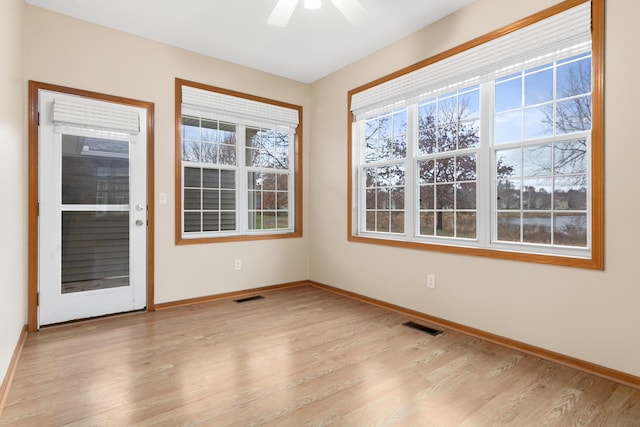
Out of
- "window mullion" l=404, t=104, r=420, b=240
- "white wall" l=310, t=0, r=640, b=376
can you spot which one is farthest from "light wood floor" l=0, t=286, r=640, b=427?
"window mullion" l=404, t=104, r=420, b=240

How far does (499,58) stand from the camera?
2.76 meters

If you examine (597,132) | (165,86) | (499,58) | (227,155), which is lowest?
(597,132)

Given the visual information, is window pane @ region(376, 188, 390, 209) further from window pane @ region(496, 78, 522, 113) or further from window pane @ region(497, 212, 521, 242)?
window pane @ region(496, 78, 522, 113)

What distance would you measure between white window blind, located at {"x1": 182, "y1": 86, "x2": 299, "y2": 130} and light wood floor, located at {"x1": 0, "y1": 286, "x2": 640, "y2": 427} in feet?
7.69

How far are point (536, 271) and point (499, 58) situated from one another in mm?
1670

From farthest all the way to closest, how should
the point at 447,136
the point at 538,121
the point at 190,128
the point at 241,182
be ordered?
the point at 241,182, the point at 190,128, the point at 447,136, the point at 538,121

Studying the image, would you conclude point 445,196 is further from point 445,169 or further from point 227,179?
point 227,179

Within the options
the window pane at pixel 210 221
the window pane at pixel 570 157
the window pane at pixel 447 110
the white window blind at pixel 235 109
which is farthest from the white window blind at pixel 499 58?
the window pane at pixel 210 221

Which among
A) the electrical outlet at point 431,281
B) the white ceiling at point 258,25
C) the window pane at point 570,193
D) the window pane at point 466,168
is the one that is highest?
the white ceiling at point 258,25

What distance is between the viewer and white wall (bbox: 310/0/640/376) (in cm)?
215

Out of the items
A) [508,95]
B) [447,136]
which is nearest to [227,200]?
[447,136]

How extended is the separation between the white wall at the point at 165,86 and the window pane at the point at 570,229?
301 centimetres

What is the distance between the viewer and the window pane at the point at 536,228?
8.54 ft

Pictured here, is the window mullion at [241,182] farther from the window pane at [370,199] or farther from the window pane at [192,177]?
the window pane at [370,199]
